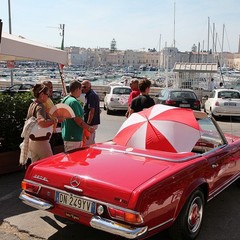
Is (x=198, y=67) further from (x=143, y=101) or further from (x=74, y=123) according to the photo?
(x=74, y=123)

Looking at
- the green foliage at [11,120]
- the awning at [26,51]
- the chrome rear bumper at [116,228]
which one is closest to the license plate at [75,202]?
the chrome rear bumper at [116,228]

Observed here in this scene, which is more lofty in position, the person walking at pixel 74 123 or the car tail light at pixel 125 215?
the person walking at pixel 74 123

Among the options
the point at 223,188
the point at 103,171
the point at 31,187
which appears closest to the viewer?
the point at 103,171

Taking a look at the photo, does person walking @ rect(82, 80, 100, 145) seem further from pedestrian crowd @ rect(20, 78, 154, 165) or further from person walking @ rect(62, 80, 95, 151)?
person walking @ rect(62, 80, 95, 151)

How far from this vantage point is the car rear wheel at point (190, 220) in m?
3.74

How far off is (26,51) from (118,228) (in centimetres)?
560

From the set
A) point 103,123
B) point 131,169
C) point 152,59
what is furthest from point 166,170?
point 152,59

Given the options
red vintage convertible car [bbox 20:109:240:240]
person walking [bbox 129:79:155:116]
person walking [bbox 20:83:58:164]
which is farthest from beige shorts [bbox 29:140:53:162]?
person walking [bbox 129:79:155:116]

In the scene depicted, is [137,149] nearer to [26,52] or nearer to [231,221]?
[231,221]

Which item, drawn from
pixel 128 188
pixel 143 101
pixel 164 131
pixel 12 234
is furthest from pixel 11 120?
pixel 128 188

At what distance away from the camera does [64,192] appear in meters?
3.62

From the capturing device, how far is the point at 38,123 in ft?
16.6

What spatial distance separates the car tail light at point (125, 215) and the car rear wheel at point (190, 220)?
0.70 m

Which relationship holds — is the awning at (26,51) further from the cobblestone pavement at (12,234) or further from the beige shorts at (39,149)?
the cobblestone pavement at (12,234)
